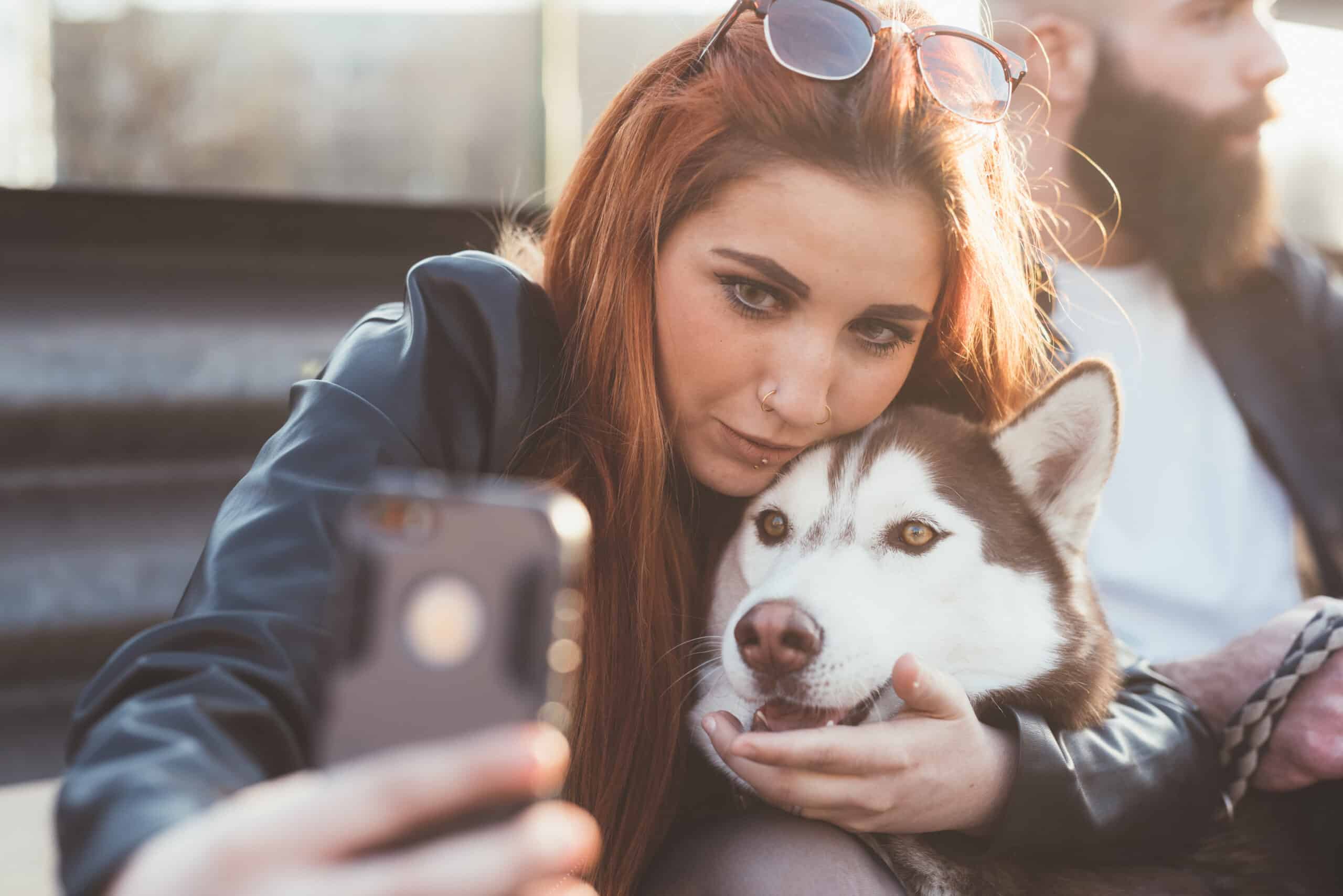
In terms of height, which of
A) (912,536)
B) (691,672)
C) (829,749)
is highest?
(912,536)

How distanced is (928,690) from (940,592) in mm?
267

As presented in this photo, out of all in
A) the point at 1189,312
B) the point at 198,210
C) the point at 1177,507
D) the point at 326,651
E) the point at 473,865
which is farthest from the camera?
the point at 198,210

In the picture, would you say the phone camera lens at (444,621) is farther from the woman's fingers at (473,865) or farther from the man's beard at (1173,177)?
the man's beard at (1173,177)

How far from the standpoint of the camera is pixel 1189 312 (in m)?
2.56

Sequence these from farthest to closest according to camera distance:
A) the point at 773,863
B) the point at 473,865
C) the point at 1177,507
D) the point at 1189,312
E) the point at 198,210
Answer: the point at 198,210 < the point at 1189,312 < the point at 1177,507 < the point at 773,863 < the point at 473,865

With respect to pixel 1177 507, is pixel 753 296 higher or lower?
higher

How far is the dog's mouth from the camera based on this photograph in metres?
1.33

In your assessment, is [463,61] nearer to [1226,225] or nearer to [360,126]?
[360,126]

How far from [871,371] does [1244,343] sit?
4.92ft

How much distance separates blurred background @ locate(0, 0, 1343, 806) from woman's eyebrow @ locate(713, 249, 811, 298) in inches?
51.3

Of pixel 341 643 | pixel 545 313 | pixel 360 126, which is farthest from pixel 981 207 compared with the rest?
pixel 360 126

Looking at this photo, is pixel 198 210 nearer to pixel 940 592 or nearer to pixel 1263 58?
pixel 940 592

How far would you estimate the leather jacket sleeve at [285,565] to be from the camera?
2.48ft

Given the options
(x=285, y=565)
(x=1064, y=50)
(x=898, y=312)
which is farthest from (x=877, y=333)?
(x=1064, y=50)
